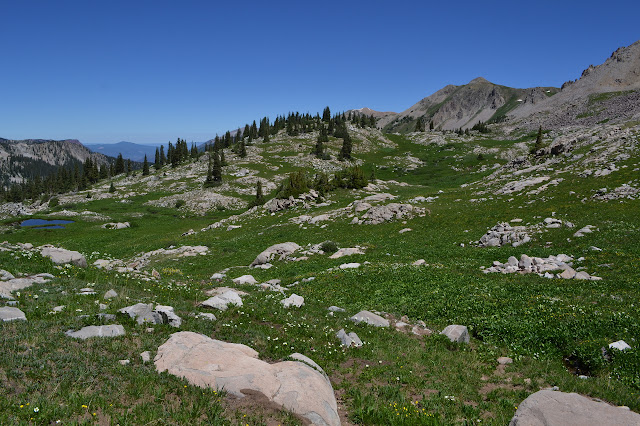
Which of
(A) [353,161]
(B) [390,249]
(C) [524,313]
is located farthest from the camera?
(A) [353,161]

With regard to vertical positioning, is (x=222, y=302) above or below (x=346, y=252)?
above

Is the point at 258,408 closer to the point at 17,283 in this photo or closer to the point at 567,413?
the point at 567,413

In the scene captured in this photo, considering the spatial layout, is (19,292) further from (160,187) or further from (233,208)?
(160,187)

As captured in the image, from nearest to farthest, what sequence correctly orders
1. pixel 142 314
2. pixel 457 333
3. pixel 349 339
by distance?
pixel 142 314
pixel 349 339
pixel 457 333

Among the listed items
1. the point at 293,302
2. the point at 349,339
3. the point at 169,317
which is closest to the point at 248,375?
the point at 169,317

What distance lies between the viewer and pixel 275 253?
32688mm

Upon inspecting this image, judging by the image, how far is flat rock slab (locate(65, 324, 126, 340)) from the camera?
9570 millimetres

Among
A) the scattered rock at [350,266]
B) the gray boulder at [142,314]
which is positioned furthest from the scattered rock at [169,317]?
the scattered rock at [350,266]

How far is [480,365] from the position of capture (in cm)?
1112

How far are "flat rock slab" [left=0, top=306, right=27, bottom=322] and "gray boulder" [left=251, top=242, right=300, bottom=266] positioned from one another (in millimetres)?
20968

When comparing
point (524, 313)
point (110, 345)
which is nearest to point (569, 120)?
point (524, 313)

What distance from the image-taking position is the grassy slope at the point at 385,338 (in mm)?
7277

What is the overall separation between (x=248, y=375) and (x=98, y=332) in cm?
513

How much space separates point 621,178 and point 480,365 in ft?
136
